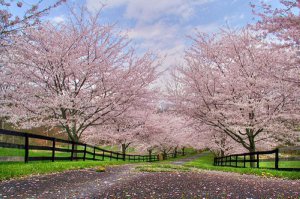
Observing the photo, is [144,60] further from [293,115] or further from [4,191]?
[4,191]

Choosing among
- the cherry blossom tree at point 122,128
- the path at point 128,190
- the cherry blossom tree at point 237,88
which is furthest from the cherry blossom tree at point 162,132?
the path at point 128,190

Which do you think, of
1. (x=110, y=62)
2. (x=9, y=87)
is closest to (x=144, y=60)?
(x=110, y=62)

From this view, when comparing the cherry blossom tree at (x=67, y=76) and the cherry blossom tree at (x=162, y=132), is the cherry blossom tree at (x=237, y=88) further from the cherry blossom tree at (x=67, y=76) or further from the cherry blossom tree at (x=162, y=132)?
the cherry blossom tree at (x=162, y=132)

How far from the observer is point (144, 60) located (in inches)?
703

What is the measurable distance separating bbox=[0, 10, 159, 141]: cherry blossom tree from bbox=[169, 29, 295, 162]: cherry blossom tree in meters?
3.88

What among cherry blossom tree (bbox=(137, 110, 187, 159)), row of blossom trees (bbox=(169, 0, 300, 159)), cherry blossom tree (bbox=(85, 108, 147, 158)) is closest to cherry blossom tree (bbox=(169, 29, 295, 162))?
row of blossom trees (bbox=(169, 0, 300, 159))

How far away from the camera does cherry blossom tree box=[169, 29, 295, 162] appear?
50.4 ft

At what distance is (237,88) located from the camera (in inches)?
642

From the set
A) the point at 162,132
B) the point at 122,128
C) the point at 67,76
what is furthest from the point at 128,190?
the point at 162,132

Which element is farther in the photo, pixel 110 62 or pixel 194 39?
pixel 194 39

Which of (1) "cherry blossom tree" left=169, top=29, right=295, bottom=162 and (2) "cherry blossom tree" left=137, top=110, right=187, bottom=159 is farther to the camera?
(2) "cherry blossom tree" left=137, top=110, right=187, bottom=159

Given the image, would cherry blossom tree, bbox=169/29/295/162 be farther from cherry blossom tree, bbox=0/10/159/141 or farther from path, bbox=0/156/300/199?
path, bbox=0/156/300/199

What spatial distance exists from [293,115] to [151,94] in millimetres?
9044

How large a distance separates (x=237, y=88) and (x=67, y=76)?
9.99 metres
